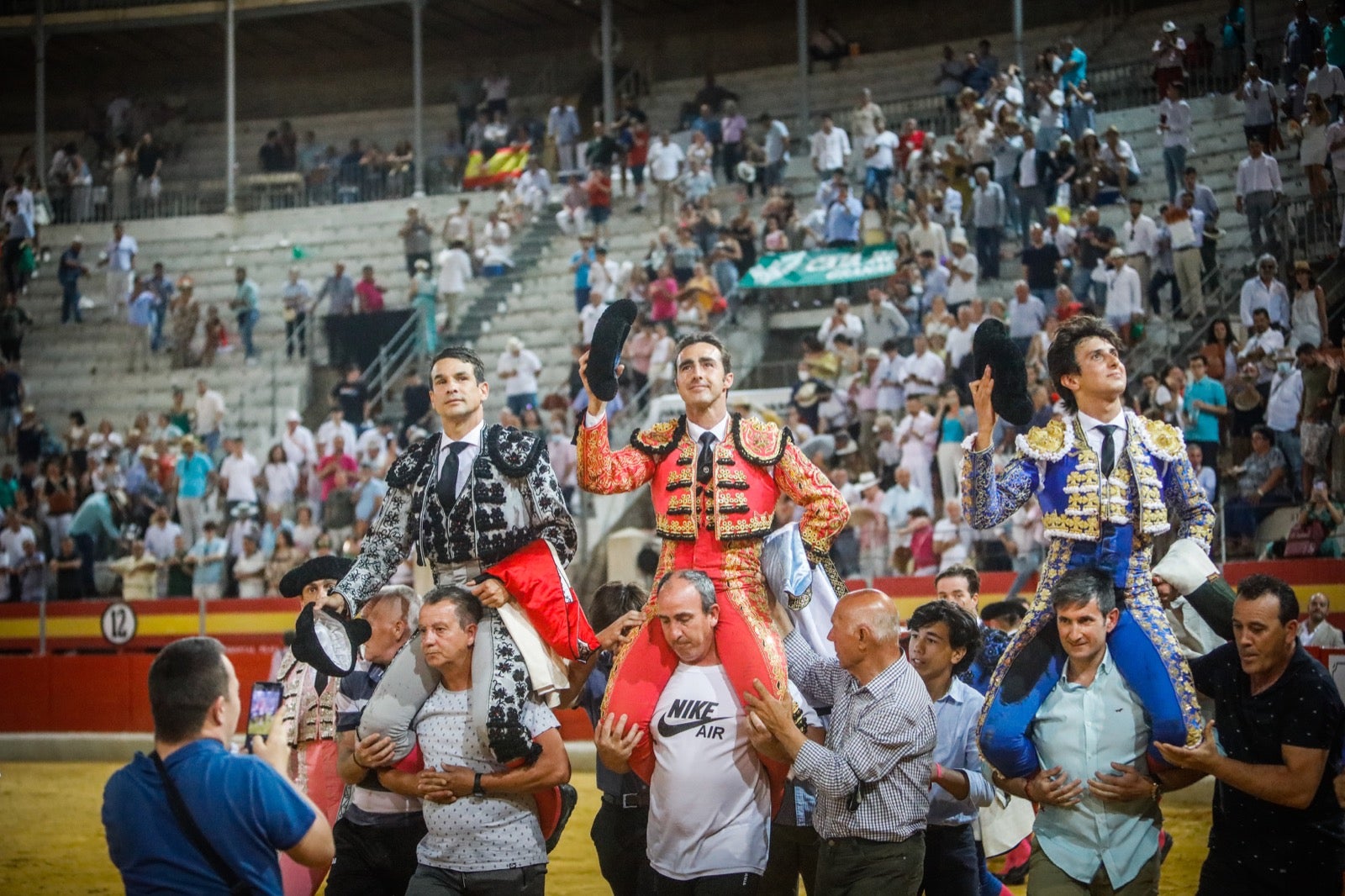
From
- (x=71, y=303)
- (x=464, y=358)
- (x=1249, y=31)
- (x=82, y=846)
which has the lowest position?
(x=82, y=846)

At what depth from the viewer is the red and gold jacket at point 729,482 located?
5.80 meters

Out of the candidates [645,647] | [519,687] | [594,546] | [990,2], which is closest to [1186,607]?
[645,647]

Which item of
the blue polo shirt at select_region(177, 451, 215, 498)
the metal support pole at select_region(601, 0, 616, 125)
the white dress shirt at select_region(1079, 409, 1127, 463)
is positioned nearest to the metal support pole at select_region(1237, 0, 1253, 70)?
the metal support pole at select_region(601, 0, 616, 125)

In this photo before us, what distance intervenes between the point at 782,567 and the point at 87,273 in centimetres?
2157

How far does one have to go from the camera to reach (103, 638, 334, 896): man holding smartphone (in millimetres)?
4117

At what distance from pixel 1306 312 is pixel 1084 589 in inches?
354

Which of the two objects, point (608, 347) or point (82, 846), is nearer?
point (608, 347)

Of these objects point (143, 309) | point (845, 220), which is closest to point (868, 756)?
point (845, 220)

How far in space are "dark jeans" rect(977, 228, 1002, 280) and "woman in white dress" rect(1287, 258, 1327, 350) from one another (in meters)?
4.01

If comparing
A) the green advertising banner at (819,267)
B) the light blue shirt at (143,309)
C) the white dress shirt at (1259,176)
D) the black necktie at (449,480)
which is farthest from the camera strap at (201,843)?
the light blue shirt at (143,309)

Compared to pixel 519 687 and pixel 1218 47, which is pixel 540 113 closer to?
pixel 1218 47

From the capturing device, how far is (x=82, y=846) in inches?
399

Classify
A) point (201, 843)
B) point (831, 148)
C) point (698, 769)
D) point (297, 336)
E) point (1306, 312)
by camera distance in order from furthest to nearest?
A: point (297, 336) → point (831, 148) → point (1306, 312) → point (698, 769) → point (201, 843)

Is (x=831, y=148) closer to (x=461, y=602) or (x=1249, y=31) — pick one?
(x=1249, y=31)
